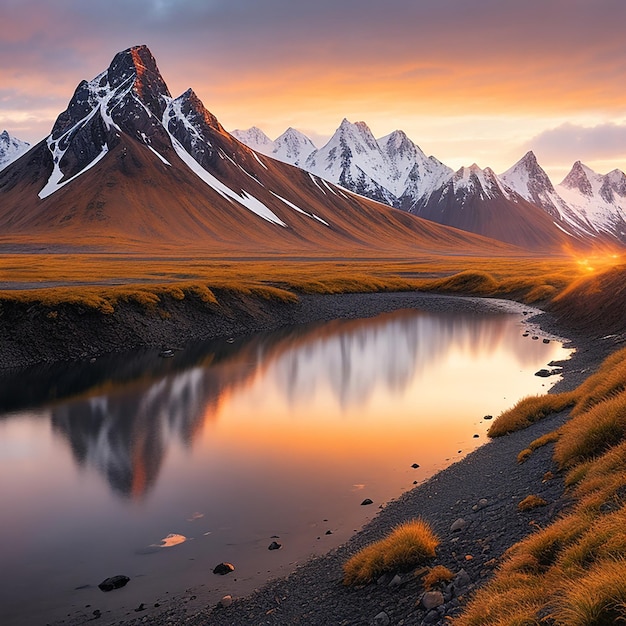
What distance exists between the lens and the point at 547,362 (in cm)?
4888

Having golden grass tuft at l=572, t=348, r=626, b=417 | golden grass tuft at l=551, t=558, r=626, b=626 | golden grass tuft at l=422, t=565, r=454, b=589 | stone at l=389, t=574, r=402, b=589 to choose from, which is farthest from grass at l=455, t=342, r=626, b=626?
golden grass tuft at l=572, t=348, r=626, b=417

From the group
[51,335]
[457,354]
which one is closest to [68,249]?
[51,335]

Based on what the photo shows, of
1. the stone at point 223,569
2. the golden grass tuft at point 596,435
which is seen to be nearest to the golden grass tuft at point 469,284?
the golden grass tuft at point 596,435

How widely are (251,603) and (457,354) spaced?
42810 mm

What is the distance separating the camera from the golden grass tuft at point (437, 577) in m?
14.1

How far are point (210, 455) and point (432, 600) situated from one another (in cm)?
1765

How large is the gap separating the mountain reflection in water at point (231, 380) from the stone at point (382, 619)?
45.7ft

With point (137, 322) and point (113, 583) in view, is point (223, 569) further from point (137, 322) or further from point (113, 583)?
point (137, 322)

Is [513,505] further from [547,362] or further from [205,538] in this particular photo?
[547,362]

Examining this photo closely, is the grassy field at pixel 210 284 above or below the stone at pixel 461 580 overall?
above

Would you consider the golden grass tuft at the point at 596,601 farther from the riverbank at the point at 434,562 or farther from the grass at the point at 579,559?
the riverbank at the point at 434,562

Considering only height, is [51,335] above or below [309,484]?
above

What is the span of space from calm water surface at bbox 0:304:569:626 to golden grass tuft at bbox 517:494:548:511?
6.04 meters

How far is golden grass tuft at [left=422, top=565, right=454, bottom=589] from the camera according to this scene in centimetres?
1412
